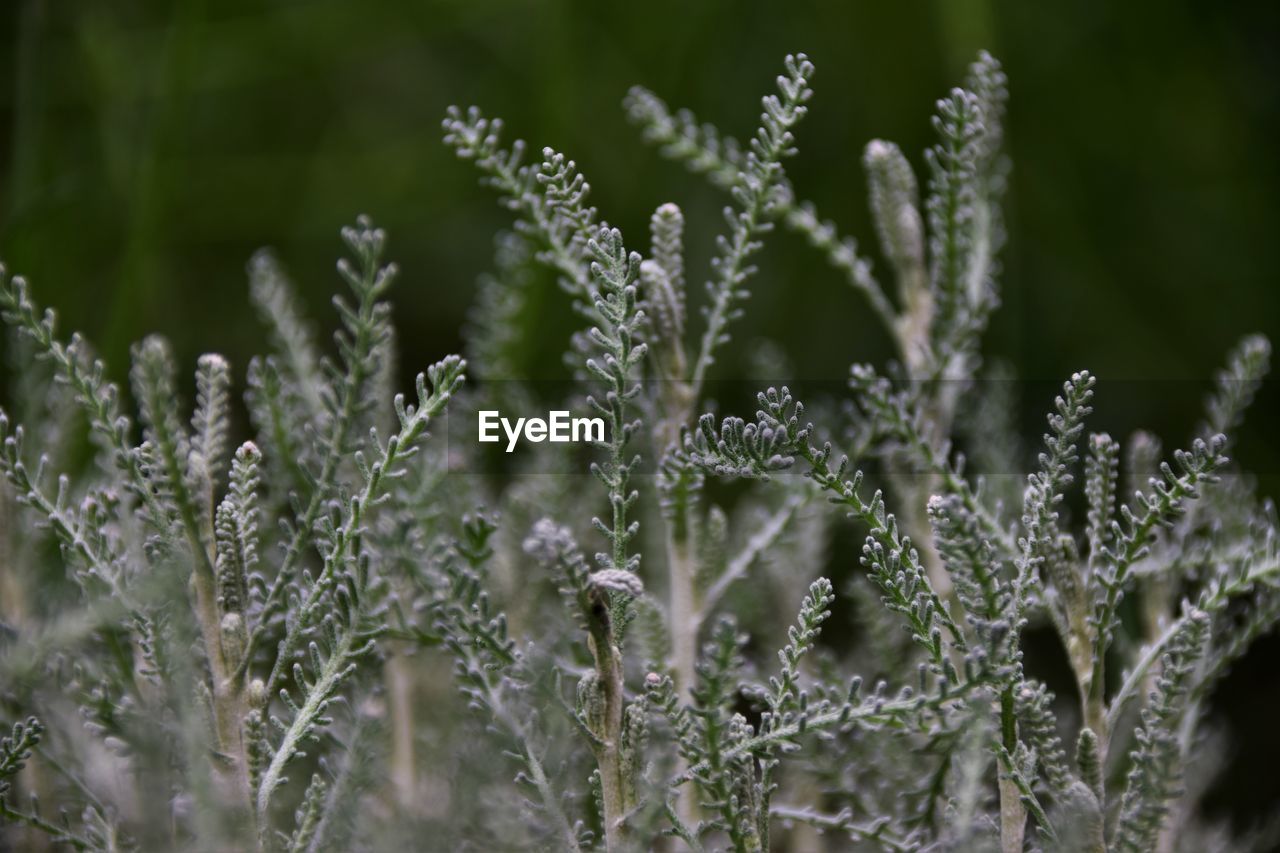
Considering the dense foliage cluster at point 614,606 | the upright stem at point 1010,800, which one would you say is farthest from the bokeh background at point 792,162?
the upright stem at point 1010,800

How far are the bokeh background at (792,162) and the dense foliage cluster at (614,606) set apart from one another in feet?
1.51

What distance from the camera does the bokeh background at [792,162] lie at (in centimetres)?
94

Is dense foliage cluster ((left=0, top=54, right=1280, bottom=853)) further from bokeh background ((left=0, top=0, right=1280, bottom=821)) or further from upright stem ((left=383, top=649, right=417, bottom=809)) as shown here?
bokeh background ((left=0, top=0, right=1280, bottom=821))

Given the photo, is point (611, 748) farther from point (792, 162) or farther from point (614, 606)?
point (792, 162)

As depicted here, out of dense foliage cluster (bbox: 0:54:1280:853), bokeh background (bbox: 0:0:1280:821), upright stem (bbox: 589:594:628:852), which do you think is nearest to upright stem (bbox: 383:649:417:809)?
dense foliage cluster (bbox: 0:54:1280:853)

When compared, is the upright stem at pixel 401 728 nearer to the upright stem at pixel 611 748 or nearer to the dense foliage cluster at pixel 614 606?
the dense foliage cluster at pixel 614 606

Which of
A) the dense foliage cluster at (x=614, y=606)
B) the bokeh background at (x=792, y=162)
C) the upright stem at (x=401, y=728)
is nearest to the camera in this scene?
the dense foliage cluster at (x=614, y=606)

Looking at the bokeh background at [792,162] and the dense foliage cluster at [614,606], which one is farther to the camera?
the bokeh background at [792,162]

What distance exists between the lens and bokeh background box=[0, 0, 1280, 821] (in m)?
0.94

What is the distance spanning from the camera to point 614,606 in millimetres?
268

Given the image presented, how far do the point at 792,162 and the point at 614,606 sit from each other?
0.83m

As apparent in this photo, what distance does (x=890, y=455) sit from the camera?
0.43 m

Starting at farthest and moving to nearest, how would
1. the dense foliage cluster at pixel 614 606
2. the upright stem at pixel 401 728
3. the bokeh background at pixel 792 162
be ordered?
the bokeh background at pixel 792 162 → the upright stem at pixel 401 728 → the dense foliage cluster at pixel 614 606

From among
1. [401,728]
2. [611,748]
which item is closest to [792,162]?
[401,728]
